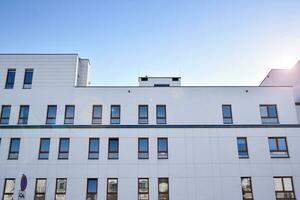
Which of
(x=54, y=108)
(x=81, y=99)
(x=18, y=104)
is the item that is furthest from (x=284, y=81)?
(x=18, y=104)

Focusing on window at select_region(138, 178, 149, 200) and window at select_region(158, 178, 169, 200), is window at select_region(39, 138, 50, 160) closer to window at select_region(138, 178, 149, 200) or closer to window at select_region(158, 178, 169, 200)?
window at select_region(138, 178, 149, 200)

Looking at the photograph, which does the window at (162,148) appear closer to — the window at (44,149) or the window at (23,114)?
the window at (44,149)

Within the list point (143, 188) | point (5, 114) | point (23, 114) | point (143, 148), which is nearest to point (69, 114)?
point (23, 114)

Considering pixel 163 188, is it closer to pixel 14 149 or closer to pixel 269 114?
pixel 269 114

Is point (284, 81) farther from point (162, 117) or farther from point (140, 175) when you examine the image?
point (140, 175)

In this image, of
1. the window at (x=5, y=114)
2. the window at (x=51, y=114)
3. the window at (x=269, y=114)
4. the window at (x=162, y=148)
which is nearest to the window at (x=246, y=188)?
the window at (x=269, y=114)

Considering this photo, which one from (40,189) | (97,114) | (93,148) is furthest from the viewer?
(97,114)

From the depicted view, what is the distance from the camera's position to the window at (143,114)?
23719mm

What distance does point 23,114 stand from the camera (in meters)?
23.7

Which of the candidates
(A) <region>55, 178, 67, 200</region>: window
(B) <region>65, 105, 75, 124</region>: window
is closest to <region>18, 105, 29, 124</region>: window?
(B) <region>65, 105, 75, 124</region>: window

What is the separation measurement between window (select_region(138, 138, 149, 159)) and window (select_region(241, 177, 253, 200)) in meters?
8.08

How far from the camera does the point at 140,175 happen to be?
21.7 metres

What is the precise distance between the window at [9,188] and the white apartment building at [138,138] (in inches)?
2.9

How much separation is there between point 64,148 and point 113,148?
4.10 meters
